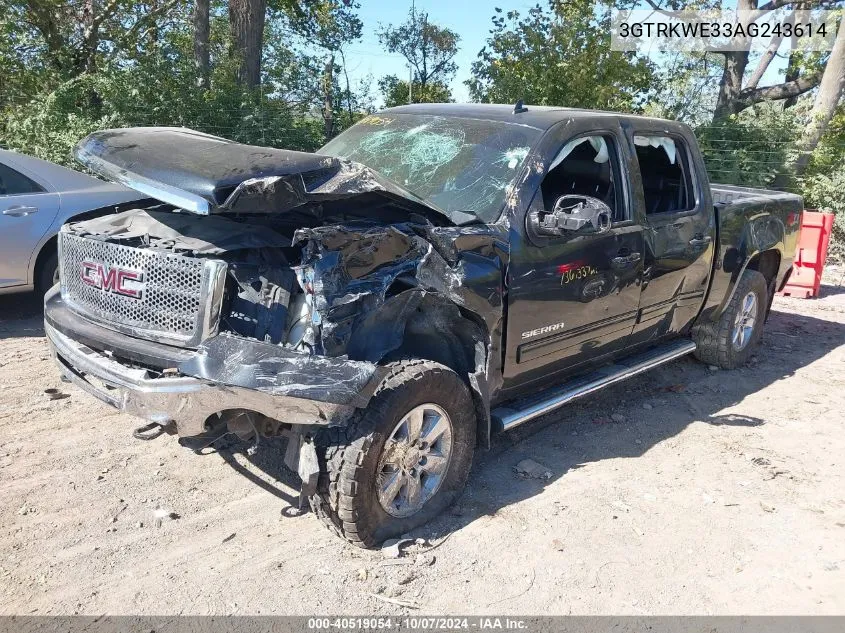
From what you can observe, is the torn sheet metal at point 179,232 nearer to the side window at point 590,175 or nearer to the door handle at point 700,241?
the side window at point 590,175

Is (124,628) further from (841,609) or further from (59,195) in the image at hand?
(59,195)

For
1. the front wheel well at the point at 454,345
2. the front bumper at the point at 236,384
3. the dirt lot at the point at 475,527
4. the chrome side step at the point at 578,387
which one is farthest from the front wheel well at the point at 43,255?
the chrome side step at the point at 578,387

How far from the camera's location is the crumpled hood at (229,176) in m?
2.88

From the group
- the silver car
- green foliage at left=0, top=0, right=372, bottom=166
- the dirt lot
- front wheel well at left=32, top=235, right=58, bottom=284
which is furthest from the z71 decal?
green foliage at left=0, top=0, right=372, bottom=166

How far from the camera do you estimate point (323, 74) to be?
1756 centimetres

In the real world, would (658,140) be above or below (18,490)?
above

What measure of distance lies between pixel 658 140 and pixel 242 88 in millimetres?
8046

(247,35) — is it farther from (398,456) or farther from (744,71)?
(744,71)

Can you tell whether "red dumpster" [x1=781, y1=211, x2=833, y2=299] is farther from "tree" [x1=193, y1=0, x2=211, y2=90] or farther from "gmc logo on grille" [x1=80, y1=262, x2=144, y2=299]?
"tree" [x1=193, y1=0, x2=211, y2=90]

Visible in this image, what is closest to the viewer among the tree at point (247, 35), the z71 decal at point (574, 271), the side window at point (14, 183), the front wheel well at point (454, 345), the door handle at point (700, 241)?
the front wheel well at point (454, 345)

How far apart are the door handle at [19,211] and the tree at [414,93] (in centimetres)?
1878

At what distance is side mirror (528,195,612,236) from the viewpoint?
142 inches

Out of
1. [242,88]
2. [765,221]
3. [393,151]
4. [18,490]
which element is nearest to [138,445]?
[18,490]

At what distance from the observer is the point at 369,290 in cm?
302
